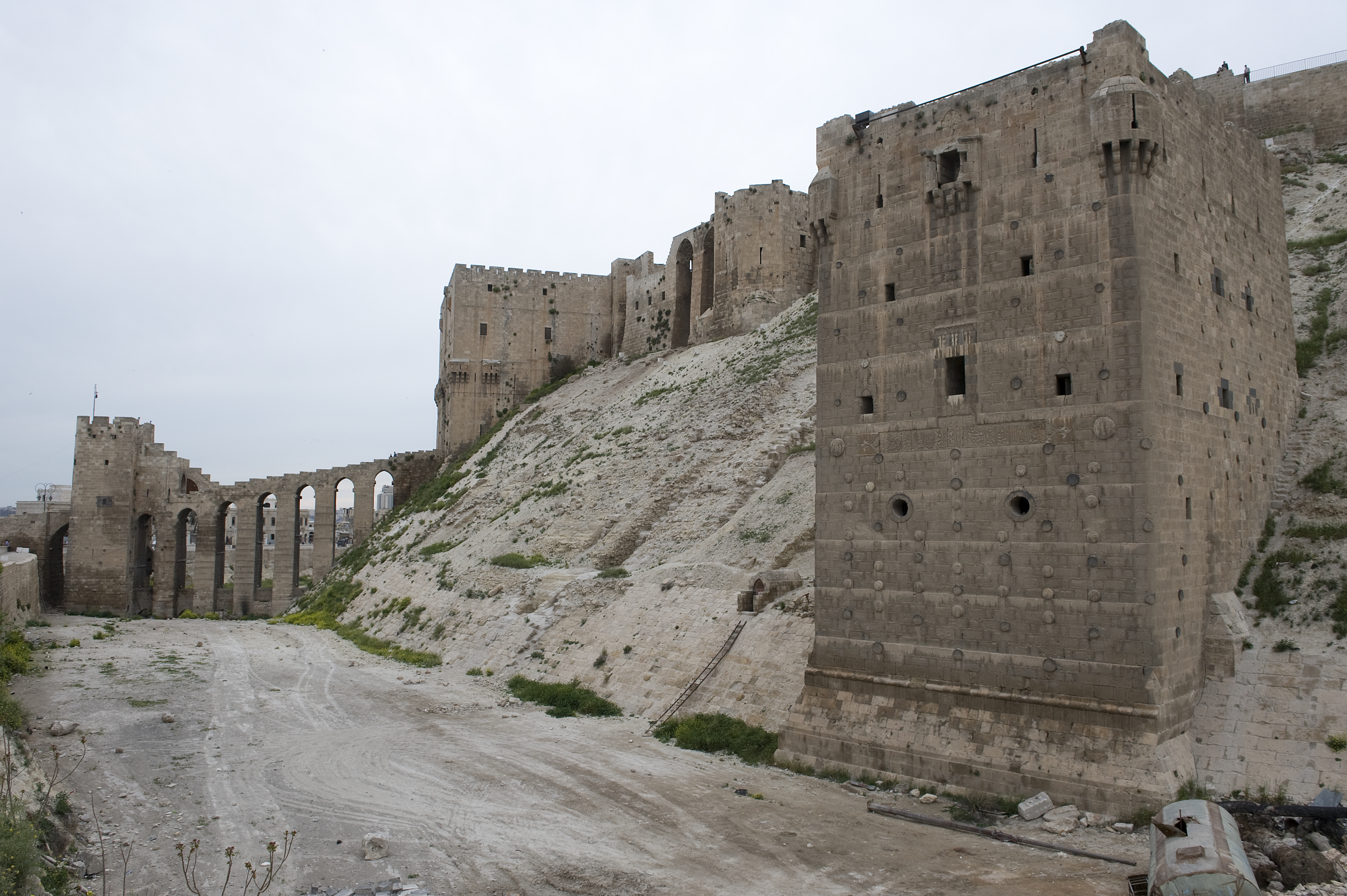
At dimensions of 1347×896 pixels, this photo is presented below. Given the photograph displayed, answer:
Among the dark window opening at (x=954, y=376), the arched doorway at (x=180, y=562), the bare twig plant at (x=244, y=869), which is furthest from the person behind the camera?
the arched doorway at (x=180, y=562)

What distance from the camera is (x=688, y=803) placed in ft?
45.7

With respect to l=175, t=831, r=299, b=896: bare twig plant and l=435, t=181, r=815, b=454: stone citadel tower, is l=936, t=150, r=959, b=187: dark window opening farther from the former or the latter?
l=435, t=181, r=815, b=454: stone citadel tower

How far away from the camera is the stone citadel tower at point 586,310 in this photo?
45.4m

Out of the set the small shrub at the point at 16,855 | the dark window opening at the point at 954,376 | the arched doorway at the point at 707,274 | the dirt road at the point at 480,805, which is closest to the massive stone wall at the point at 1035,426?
the dark window opening at the point at 954,376

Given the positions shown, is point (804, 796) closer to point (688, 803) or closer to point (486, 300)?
point (688, 803)

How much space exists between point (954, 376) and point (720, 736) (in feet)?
26.5

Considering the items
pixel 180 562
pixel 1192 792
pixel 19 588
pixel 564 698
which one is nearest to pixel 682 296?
pixel 180 562

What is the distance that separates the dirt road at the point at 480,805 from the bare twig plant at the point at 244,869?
0.18 m

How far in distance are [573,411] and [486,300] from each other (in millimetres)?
11820

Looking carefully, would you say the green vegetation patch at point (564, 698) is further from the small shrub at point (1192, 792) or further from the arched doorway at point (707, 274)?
the arched doorway at point (707, 274)

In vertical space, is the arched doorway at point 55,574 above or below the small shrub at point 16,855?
above

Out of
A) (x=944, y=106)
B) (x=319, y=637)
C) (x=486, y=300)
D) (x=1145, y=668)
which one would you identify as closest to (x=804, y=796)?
(x=1145, y=668)

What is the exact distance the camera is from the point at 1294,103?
1249 inches

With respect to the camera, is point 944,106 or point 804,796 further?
point 944,106
